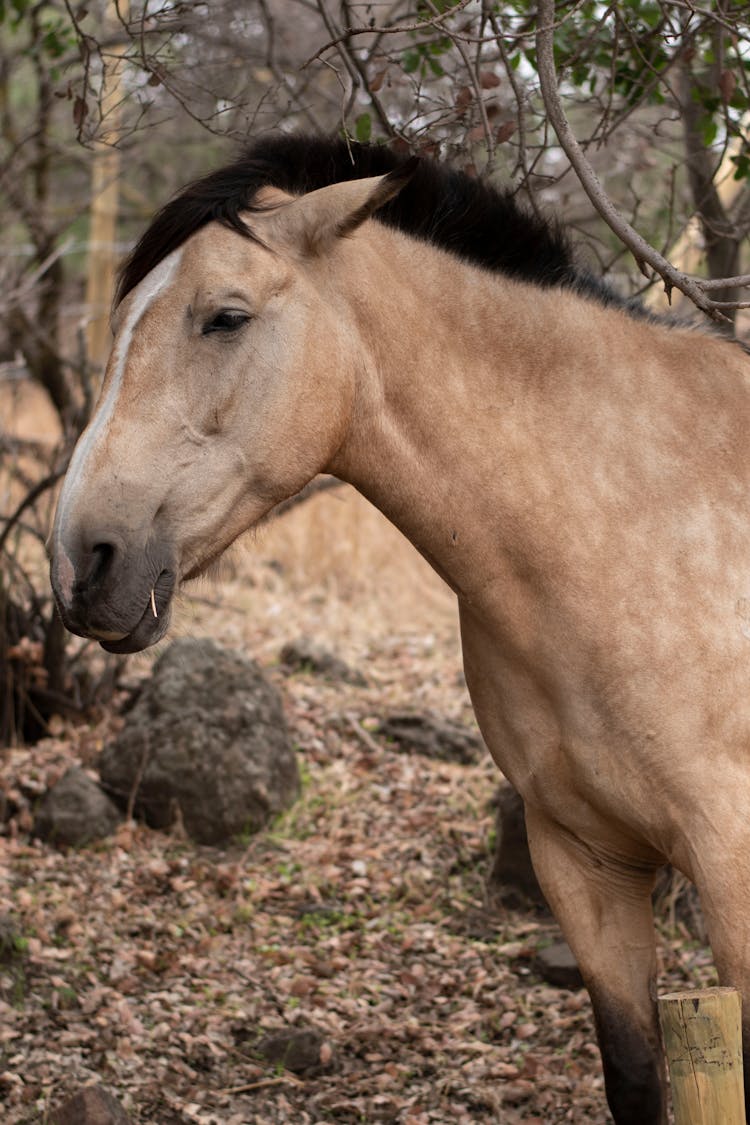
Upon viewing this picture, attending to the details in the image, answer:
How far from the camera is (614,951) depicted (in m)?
3.04

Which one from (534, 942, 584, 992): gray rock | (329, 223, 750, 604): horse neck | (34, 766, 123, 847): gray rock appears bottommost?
(534, 942, 584, 992): gray rock

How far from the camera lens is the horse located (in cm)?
245

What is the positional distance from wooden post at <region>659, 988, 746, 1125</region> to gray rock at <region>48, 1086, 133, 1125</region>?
155 cm

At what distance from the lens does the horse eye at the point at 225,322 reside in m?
2.48

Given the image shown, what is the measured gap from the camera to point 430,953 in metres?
4.69

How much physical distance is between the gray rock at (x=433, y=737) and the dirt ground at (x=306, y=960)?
0.25 feet

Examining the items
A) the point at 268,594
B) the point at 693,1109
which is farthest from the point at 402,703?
the point at 693,1109

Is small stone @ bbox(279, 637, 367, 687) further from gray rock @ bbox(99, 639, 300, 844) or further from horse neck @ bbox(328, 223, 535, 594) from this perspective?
horse neck @ bbox(328, 223, 535, 594)

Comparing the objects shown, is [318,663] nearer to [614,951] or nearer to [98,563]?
[614,951]

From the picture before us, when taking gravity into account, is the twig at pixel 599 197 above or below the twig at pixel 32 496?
above

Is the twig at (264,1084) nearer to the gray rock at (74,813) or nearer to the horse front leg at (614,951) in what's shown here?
the horse front leg at (614,951)

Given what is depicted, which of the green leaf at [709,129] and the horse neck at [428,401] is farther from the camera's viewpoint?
the green leaf at [709,129]

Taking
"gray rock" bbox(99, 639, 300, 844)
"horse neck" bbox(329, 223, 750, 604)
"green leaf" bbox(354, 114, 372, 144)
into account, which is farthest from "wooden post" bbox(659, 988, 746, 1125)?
"gray rock" bbox(99, 639, 300, 844)

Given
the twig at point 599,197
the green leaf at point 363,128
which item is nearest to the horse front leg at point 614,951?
the twig at point 599,197
